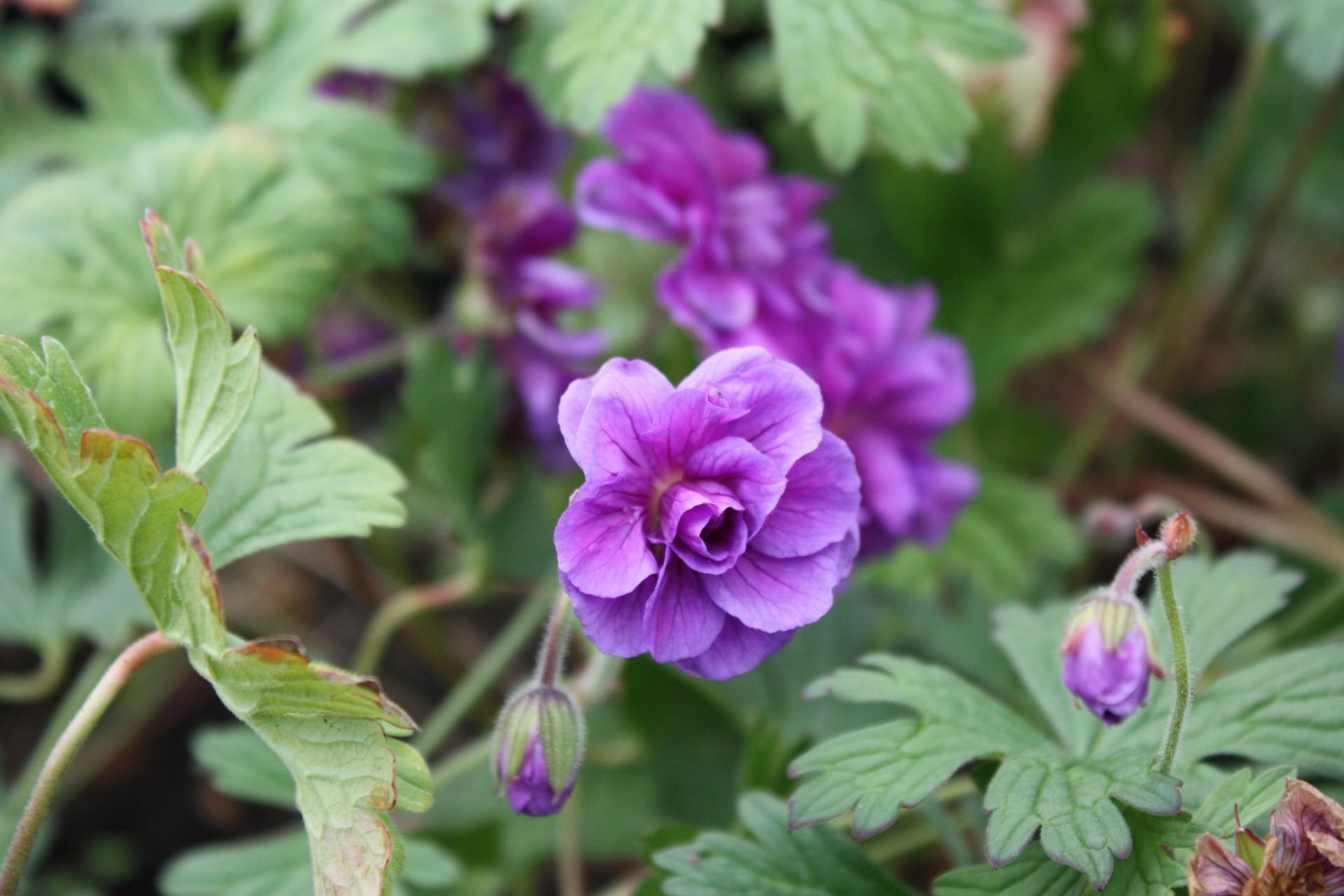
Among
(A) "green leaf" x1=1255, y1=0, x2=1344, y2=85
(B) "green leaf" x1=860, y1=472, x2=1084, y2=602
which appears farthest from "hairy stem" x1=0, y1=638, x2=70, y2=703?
(A) "green leaf" x1=1255, y1=0, x2=1344, y2=85

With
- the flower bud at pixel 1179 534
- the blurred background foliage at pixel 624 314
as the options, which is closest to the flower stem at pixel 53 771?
the blurred background foliage at pixel 624 314

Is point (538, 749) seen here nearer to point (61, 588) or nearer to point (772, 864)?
point (772, 864)

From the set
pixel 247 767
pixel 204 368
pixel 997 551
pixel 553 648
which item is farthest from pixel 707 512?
pixel 997 551

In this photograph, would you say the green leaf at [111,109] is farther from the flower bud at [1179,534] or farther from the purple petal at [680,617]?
the flower bud at [1179,534]

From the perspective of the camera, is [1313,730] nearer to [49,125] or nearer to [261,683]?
[261,683]

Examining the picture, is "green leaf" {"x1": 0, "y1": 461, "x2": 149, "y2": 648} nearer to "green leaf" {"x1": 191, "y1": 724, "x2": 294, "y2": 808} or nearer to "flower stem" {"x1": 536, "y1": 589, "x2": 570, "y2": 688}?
"green leaf" {"x1": 191, "y1": 724, "x2": 294, "y2": 808}
